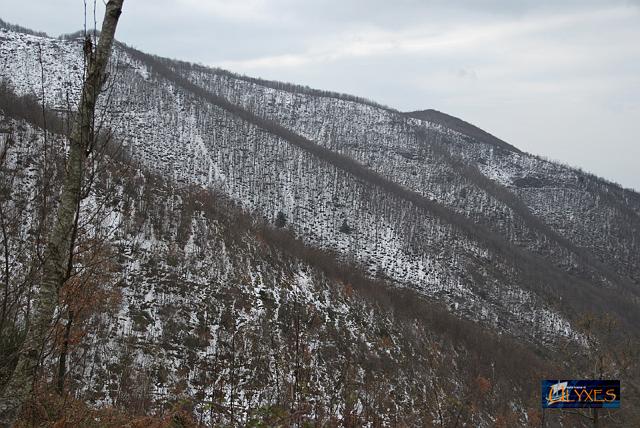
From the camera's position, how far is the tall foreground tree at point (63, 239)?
8.70 ft

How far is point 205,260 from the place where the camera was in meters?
21.8

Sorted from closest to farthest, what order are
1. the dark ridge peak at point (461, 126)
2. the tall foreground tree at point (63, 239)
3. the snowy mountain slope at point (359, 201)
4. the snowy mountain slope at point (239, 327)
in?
the tall foreground tree at point (63, 239)
the snowy mountain slope at point (239, 327)
the snowy mountain slope at point (359, 201)
the dark ridge peak at point (461, 126)

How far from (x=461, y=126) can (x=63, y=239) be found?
16704cm

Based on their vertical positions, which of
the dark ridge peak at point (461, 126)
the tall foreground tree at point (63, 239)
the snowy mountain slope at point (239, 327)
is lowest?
the snowy mountain slope at point (239, 327)

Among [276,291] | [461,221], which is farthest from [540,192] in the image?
[276,291]

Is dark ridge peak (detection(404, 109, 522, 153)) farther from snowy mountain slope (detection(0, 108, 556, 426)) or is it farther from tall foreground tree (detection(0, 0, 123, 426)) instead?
tall foreground tree (detection(0, 0, 123, 426))

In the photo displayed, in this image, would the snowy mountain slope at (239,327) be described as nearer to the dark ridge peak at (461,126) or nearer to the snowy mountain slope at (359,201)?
the snowy mountain slope at (359,201)

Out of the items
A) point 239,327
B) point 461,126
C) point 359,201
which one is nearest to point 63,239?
point 239,327

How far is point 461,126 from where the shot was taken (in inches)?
6137

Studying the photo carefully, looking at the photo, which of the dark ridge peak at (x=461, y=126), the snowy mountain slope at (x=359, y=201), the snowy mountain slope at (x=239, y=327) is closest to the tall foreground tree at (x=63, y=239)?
the snowy mountain slope at (x=239, y=327)

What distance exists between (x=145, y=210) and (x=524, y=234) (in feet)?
266

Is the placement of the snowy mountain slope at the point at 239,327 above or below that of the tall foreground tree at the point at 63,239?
below

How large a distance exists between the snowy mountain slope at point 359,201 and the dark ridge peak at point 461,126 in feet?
169

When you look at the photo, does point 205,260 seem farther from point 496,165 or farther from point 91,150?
point 496,165
